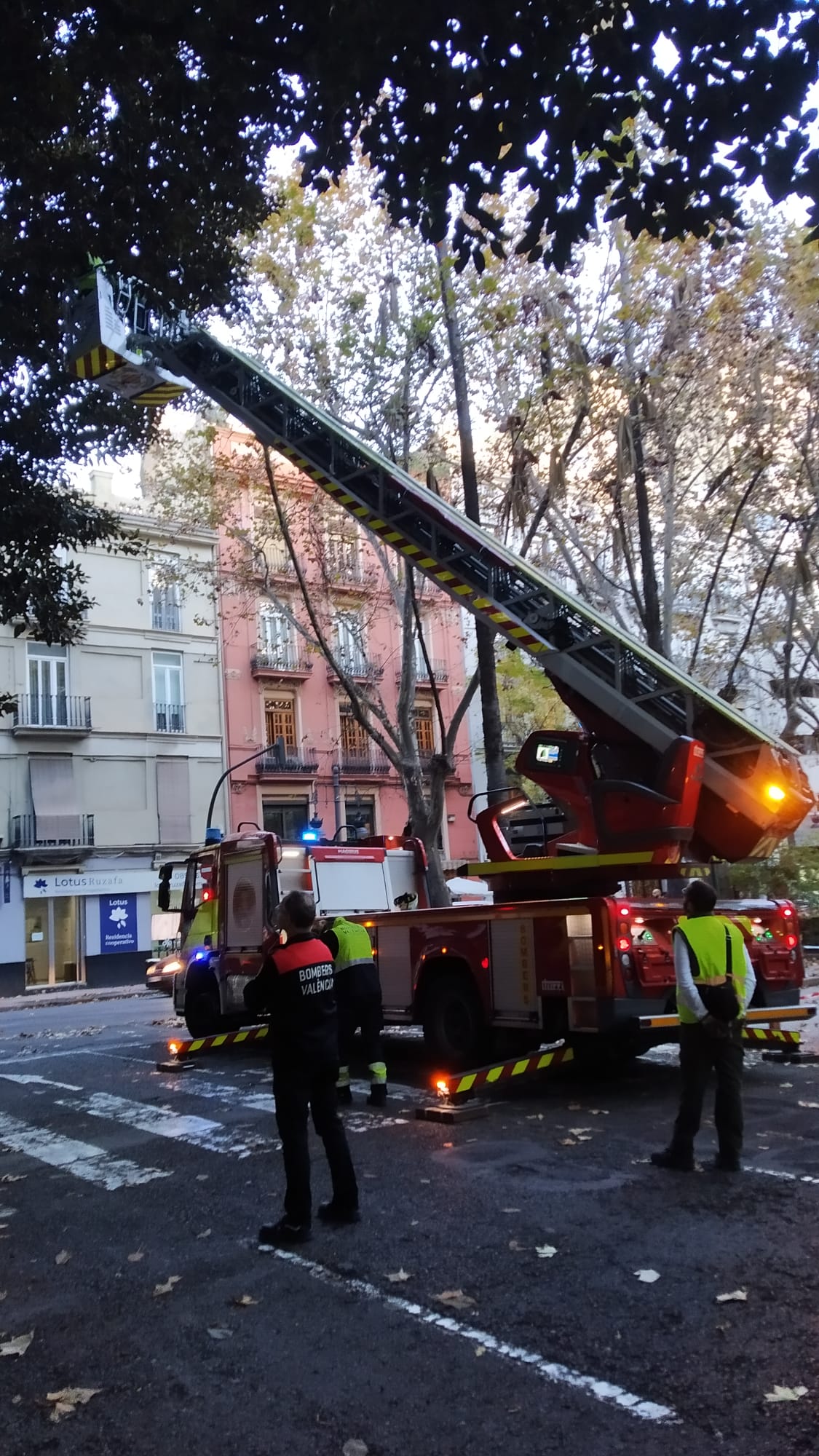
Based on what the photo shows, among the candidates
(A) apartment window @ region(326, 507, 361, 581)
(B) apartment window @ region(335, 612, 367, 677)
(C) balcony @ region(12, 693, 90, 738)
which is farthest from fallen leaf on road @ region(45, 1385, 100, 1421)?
(C) balcony @ region(12, 693, 90, 738)

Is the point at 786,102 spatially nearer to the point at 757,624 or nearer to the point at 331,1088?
the point at 331,1088

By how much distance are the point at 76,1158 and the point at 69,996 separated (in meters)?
23.3

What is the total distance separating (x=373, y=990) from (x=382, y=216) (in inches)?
457

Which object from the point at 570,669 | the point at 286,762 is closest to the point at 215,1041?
the point at 570,669

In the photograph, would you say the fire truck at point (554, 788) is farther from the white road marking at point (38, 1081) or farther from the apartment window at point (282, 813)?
the apartment window at point (282, 813)

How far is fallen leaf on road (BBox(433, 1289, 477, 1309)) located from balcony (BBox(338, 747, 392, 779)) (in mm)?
34097

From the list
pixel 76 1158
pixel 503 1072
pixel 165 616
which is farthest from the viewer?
pixel 165 616

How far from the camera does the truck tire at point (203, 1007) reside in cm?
1370

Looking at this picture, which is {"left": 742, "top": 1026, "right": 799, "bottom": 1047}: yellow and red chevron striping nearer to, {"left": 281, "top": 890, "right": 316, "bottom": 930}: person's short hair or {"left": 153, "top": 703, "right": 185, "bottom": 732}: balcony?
{"left": 281, "top": 890, "right": 316, "bottom": 930}: person's short hair

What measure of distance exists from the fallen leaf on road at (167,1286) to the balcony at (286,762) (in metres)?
31.7

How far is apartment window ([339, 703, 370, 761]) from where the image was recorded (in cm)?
3912

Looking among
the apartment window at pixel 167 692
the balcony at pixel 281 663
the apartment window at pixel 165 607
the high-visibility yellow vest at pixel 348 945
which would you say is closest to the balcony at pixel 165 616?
the apartment window at pixel 165 607

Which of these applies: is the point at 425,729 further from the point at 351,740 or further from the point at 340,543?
the point at 340,543

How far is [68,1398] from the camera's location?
401 cm
